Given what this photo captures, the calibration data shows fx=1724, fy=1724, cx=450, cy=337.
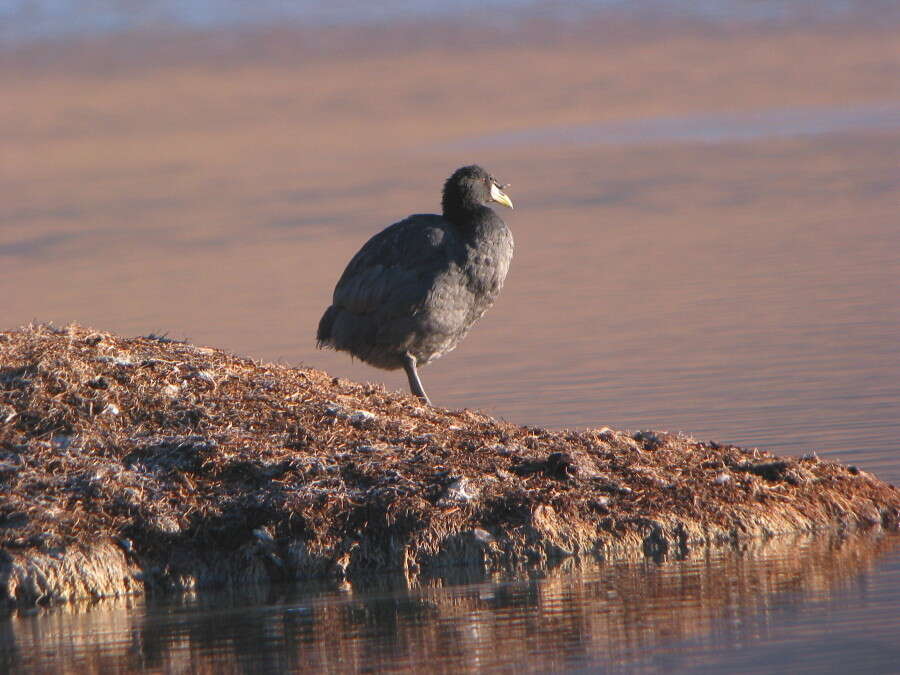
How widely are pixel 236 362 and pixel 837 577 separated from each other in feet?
16.8

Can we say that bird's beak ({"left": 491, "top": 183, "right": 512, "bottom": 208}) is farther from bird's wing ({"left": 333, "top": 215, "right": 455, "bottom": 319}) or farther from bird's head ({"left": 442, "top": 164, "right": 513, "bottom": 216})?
bird's wing ({"left": 333, "top": 215, "right": 455, "bottom": 319})

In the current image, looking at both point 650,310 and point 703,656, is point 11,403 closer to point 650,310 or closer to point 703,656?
point 703,656

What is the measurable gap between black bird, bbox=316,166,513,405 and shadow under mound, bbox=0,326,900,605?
2.39 meters

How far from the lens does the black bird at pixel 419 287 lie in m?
14.6

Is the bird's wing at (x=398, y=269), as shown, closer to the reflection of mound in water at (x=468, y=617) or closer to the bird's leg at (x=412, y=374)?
the bird's leg at (x=412, y=374)

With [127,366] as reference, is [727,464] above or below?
below

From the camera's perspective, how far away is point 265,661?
26.7 feet

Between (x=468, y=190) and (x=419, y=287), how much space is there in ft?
4.81

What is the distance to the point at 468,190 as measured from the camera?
613 inches

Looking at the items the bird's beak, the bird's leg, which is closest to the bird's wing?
the bird's leg

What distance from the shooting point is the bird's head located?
15.5 m

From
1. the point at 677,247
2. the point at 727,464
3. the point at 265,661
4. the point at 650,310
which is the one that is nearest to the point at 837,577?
the point at 727,464

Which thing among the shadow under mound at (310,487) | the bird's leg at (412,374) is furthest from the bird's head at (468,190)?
the shadow under mound at (310,487)

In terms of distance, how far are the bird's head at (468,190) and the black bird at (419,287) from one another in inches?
0.9
